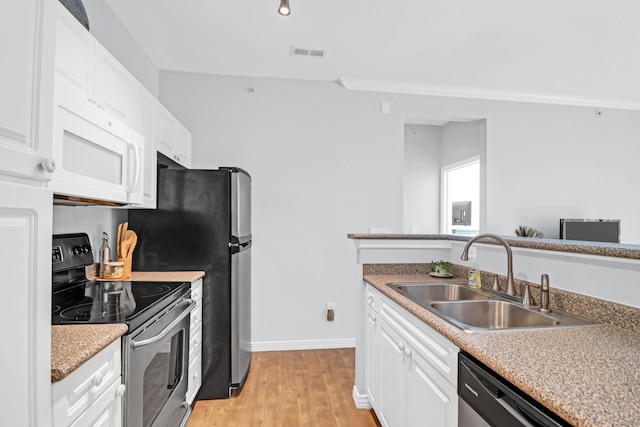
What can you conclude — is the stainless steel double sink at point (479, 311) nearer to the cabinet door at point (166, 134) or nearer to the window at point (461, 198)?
the cabinet door at point (166, 134)

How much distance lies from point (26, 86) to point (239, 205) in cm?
178

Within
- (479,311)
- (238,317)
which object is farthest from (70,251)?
(479,311)

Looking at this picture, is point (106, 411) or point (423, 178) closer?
point (106, 411)

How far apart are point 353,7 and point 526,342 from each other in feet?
7.42

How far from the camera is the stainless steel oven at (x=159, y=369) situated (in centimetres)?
138

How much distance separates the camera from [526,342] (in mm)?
1101

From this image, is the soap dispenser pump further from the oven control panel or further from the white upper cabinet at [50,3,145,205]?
the oven control panel

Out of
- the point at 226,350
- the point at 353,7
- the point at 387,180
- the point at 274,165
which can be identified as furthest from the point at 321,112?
the point at 226,350

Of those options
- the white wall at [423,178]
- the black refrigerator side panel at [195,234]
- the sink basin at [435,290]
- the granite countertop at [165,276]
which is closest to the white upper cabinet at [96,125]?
the black refrigerator side panel at [195,234]

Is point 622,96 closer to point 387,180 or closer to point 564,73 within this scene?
point 564,73

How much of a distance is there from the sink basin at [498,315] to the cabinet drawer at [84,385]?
121cm

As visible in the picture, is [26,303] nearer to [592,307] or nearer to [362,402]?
[592,307]

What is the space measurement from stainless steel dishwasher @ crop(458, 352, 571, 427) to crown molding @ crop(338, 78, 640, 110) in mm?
3046

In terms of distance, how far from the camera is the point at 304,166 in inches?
140
